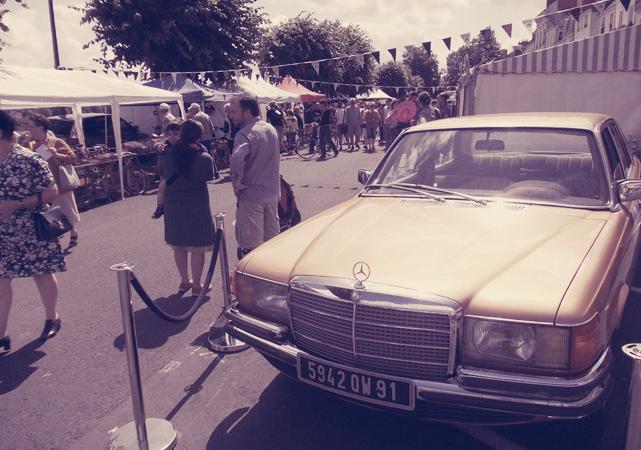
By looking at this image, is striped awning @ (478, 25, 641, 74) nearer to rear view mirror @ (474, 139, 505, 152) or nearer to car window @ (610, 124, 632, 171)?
car window @ (610, 124, 632, 171)

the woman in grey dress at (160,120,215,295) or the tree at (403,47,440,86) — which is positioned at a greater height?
the tree at (403,47,440,86)

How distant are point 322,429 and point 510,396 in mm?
1218

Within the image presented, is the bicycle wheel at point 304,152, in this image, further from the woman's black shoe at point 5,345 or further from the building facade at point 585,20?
the woman's black shoe at point 5,345

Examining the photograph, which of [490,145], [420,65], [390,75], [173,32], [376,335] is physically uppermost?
[420,65]

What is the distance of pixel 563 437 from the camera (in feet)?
9.58

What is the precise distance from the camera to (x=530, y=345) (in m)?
2.41

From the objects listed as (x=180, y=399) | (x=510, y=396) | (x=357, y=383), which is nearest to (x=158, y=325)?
(x=180, y=399)

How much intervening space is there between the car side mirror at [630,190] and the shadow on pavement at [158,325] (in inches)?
126

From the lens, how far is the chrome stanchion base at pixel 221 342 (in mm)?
4312

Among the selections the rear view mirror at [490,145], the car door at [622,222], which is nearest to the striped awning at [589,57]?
the car door at [622,222]

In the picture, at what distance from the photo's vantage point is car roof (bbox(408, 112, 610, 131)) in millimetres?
3974

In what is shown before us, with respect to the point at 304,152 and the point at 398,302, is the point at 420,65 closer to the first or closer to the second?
the point at 304,152

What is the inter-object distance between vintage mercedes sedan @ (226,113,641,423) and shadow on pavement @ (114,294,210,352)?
4.80 feet

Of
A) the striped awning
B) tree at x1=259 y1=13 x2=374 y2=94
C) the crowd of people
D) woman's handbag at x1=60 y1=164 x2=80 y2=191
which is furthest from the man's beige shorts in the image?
tree at x1=259 y1=13 x2=374 y2=94
